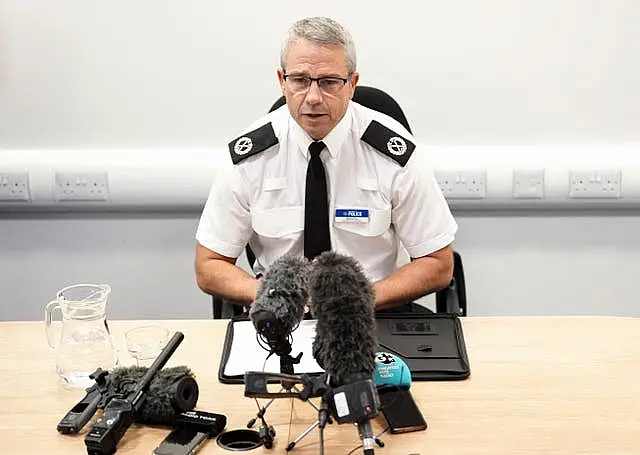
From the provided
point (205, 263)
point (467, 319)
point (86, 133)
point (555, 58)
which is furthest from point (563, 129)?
point (86, 133)

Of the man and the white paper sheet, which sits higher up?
the man

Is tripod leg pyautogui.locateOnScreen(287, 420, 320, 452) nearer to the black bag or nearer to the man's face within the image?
the black bag

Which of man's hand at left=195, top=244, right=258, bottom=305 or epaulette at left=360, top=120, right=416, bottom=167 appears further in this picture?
epaulette at left=360, top=120, right=416, bottom=167

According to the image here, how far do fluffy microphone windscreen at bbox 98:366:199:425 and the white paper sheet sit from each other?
0.15m

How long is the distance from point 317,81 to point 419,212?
Result: 1.51 feet

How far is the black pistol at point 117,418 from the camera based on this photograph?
1568 mm

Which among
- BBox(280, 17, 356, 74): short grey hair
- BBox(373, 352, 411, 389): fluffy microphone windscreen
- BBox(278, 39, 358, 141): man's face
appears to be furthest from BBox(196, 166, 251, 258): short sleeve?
BBox(373, 352, 411, 389): fluffy microphone windscreen

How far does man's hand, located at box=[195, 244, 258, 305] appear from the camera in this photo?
88.0 inches

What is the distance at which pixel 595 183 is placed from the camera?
3.07 m

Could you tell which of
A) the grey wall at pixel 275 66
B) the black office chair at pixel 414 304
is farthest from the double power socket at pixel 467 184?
the black office chair at pixel 414 304

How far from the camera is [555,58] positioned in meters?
3.02

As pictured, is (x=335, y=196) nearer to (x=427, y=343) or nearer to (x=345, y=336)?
(x=427, y=343)

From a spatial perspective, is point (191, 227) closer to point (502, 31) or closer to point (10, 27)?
point (10, 27)

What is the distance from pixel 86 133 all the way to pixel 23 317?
2.45 ft
